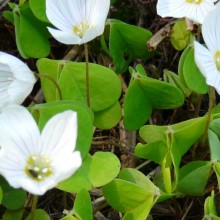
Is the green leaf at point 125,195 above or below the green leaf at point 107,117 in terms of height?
below

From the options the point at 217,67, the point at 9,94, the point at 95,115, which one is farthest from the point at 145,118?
the point at 9,94

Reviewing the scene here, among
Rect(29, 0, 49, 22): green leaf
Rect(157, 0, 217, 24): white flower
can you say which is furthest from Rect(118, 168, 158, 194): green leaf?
Rect(29, 0, 49, 22): green leaf

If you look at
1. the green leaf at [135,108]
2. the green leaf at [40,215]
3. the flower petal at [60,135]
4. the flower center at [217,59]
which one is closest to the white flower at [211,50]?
the flower center at [217,59]

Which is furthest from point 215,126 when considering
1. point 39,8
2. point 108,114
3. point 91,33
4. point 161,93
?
point 39,8

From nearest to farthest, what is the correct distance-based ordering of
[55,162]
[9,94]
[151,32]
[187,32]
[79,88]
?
[55,162] → [9,94] → [79,88] → [187,32] → [151,32]

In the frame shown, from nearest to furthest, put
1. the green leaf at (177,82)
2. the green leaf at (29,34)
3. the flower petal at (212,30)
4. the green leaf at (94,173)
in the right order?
the green leaf at (94,173) → the flower petal at (212,30) → the green leaf at (177,82) → the green leaf at (29,34)

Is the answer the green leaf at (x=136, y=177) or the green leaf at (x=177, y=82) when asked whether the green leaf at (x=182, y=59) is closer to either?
the green leaf at (x=177, y=82)

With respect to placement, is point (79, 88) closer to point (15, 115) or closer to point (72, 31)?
point (72, 31)
